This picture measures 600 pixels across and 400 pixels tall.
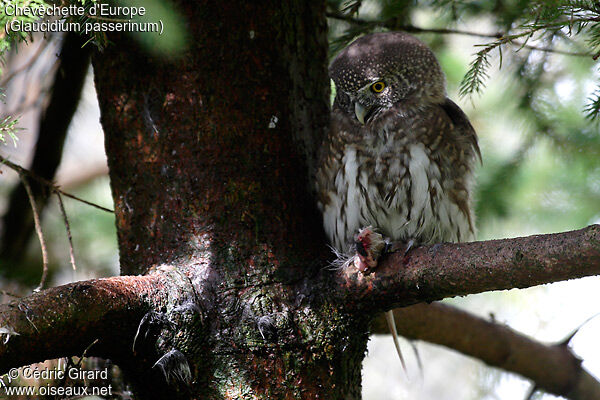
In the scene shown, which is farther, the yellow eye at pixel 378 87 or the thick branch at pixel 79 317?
the yellow eye at pixel 378 87

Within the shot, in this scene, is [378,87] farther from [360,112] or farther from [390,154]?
[390,154]

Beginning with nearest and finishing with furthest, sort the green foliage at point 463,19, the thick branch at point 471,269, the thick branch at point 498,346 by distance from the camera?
the thick branch at point 471,269 < the green foliage at point 463,19 < the thick branch at point 498,346

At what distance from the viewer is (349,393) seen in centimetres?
197

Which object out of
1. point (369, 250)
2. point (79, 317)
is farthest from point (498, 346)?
point (79, 317)

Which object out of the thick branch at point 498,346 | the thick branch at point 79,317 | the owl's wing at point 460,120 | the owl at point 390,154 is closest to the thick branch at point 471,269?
the owl at point 390,154

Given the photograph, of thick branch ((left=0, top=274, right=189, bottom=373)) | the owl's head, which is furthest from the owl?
thick branch ((left=0, top=274, right=189, bottom=373))

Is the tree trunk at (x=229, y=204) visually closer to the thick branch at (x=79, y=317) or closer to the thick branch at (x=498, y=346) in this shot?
the thick branch at (x=79, y=317)

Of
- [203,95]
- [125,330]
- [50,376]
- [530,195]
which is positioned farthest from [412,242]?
[530,195]

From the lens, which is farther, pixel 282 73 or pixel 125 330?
pixel 282 73

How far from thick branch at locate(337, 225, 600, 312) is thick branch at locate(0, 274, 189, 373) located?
1.77 feet

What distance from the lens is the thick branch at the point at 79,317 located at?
1.46 meters

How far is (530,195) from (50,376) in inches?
97.2

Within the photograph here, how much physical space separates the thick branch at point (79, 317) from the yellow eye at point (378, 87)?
39.6 inches

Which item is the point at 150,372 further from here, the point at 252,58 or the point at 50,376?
the point at 252,58
